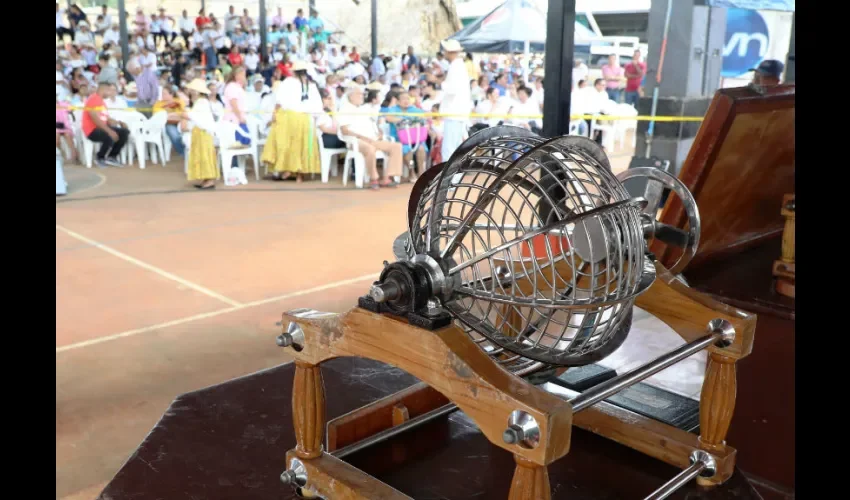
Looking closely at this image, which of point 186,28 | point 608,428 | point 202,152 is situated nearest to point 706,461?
point 608,428

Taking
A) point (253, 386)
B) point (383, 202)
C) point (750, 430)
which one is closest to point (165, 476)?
point (253, 386)

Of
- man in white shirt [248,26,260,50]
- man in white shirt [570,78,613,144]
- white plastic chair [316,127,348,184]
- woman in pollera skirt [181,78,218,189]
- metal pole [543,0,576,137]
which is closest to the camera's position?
metal pole [543,0,576,137]

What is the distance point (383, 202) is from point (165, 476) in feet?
18.4

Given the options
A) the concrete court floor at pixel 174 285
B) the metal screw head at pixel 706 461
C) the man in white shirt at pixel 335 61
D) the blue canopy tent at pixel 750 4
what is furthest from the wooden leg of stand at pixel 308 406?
the man in white shirt at pixel 335 61

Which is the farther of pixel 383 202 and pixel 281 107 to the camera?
pixel 281 107

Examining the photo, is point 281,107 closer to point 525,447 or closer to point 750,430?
point 750,430

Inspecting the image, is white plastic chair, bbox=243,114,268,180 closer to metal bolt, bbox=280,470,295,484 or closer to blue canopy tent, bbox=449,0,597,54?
blue canopy tent, bbox=449,0,597,54

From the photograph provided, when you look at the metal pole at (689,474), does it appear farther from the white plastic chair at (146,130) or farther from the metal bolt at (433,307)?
the white plastic chair at (146,130)

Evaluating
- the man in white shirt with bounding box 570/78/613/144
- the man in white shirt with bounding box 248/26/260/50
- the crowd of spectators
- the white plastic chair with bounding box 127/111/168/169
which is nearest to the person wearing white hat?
the crowd of spectators

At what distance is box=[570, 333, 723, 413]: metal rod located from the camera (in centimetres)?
102

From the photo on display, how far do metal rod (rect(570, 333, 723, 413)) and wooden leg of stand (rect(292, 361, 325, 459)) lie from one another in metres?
0.44

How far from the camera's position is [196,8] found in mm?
21984

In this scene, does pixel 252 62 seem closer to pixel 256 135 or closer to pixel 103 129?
pixel 103 129

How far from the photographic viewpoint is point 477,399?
3.17 ft
